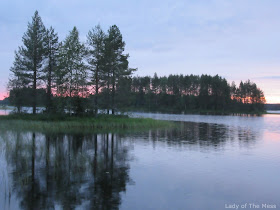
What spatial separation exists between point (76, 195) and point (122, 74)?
129 ft

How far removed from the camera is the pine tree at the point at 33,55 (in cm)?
4403

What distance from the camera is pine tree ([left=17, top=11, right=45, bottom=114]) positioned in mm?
44031

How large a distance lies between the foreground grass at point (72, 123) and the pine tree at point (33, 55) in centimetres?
652

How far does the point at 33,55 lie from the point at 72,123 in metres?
17.2

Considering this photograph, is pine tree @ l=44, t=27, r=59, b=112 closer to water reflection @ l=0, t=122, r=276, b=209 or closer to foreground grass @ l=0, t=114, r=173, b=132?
foreground grass @ l=0, t=114, r=173, b=132

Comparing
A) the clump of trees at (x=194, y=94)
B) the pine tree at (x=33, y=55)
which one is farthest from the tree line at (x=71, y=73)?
the clump of trees at (x=194, y=94)

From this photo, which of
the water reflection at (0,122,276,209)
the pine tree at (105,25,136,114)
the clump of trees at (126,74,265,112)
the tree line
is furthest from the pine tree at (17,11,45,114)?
the clump of trees at (126,74,265,112)

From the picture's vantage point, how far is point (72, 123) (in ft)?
117

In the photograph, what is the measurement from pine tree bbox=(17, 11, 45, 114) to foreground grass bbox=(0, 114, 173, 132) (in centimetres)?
652

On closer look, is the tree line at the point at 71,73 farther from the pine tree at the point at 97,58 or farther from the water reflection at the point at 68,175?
the water reflection at the point at 68,175

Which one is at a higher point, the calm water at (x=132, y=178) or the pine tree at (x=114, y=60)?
the pine tree at (x=114, y=60)

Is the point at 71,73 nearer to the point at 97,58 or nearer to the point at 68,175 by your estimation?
the point at 97,58

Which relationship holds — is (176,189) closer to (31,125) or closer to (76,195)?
(76,195)

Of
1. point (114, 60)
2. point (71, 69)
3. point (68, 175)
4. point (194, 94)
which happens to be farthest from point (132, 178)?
point (194, 94)
